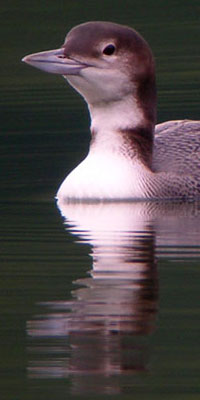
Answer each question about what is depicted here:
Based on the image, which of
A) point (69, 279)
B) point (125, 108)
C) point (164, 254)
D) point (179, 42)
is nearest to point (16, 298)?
point (69, 279)

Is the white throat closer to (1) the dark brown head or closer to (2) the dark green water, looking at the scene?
(1) the dark brown head

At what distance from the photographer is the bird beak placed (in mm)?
11242

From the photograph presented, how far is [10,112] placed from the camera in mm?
16125

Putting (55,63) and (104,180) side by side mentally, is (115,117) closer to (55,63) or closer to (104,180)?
(104,180)

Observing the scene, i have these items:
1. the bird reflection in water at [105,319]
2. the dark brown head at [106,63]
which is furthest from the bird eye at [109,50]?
the bird reflection in water at [105,319]

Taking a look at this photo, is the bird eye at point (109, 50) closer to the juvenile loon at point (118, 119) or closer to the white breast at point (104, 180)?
the juvenile loon at point (118, 119)

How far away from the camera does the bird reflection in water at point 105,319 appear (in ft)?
24.1

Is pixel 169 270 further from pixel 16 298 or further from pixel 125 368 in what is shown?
pixel 125 368

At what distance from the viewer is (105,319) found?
8.25 metres

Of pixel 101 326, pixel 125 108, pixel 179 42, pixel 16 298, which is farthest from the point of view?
pixel 179 42

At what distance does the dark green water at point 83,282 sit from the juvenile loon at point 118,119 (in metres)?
0.25

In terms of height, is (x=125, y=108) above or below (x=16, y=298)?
above

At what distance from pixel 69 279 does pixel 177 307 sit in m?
0.90

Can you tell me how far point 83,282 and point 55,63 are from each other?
101 inches
